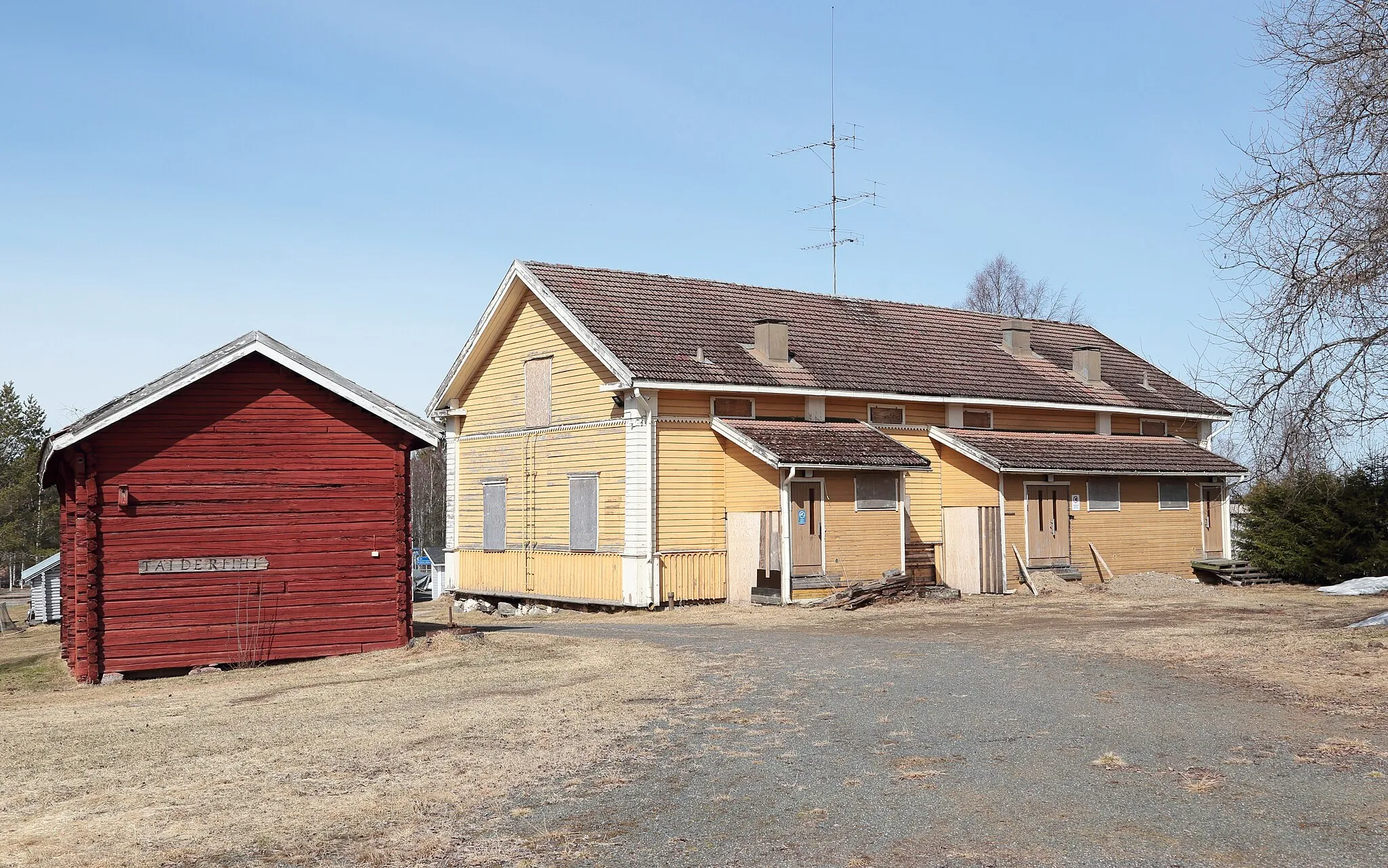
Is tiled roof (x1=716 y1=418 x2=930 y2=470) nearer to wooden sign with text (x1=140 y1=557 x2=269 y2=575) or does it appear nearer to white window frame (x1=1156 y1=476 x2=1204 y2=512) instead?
white window frame (x1=1156 y1=476 x2=1204 y2=512)

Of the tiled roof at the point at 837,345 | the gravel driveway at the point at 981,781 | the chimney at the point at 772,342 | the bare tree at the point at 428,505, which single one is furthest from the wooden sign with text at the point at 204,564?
the bare tree at the point at 428,505

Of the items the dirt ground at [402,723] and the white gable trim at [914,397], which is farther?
the white gable trim at [914,397]

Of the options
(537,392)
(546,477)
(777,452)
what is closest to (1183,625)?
(777,452)

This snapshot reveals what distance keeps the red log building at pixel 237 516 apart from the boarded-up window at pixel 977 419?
16.2 metres

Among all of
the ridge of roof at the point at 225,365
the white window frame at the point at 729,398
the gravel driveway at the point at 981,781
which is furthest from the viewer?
the white window frame at the point at 729,398

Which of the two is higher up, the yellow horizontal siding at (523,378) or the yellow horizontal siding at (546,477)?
the yellow horizontal siding at (523,378)

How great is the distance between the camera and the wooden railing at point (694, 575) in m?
26.7

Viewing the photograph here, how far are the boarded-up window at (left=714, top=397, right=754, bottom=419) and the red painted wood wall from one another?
954cm

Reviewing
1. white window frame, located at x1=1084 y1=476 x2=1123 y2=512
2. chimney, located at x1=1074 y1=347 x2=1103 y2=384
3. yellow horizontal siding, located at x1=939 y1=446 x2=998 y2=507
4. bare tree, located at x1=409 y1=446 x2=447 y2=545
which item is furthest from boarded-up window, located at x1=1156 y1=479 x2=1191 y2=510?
bare tree, located at x1=409 y1=446 x2=447 y2=545

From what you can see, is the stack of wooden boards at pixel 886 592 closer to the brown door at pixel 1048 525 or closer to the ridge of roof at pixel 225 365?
A: the brown door at pixel 1048 525

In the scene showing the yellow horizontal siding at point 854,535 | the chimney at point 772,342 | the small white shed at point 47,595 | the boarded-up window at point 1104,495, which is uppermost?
the chimney at point 772,342

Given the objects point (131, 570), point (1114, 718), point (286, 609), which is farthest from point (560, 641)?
point (1114, 718)

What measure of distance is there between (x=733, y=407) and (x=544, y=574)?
19.3 feet

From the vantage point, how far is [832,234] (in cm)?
3841
